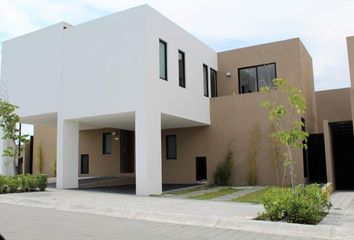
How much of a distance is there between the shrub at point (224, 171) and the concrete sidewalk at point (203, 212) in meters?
7.31

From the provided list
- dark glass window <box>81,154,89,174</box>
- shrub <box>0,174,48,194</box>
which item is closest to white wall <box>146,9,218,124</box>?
shrub <box>0,174,48,194</box>

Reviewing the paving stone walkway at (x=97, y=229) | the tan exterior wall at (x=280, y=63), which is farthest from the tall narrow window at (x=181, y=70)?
the paving stone walkway at (x=97, y=229)

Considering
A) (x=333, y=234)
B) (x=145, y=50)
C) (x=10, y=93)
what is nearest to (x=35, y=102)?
(x=10, y=93)

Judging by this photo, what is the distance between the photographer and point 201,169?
21.5 meters

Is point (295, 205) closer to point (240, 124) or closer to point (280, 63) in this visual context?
point (240, 124)

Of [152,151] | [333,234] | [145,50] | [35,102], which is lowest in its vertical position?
[333,234]

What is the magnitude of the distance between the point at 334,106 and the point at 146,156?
51.4 ft

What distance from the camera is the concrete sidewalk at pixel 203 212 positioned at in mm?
7953

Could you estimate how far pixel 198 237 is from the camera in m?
7.54

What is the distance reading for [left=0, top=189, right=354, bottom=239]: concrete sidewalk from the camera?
26.1 feet

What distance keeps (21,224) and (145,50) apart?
8.86 meters

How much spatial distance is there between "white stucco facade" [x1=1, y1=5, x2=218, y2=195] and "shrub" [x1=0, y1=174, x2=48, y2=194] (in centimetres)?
150

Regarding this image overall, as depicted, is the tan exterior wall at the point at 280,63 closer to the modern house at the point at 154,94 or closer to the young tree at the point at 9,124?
the modern house at the point at 154,94

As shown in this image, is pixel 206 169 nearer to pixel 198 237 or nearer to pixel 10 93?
pixel 10 93
